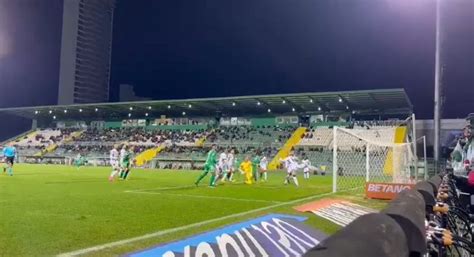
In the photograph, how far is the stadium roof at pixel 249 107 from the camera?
52844 millimetres

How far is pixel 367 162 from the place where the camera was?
1994 centimetres

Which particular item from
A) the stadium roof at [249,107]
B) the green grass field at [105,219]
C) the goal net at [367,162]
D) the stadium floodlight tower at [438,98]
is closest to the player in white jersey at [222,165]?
the goal net at [367,162]

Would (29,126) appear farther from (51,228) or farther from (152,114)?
(51,228)

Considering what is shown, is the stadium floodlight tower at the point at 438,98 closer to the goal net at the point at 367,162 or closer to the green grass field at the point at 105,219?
the goal net at the point at 367,162

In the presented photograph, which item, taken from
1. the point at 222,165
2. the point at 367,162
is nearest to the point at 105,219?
the point at 367,162

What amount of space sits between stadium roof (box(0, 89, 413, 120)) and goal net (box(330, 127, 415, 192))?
25901 mm

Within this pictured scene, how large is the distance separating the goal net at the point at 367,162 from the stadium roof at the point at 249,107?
25.9 meters

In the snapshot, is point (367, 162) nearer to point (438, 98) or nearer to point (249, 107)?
point (438, 98)

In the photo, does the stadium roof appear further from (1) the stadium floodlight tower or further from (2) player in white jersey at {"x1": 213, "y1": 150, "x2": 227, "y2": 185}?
(2) player in white jersey at {"x1": 213, "y1": 150, "x2": 227, "y2": 185}

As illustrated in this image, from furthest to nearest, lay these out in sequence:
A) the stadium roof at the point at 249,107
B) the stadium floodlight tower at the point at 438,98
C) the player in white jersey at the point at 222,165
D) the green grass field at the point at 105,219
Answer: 1. the stadium roof at the point at 249,107
2. the player in white jersey at the point at 222,165
3. the stadium floodlight tower at the point at 438,98
4. the green grass field at the point at 105,219

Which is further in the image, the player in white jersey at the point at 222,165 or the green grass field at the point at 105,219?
the player in white jersey at the point at 222,165

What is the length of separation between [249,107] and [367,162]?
4245 centimetres

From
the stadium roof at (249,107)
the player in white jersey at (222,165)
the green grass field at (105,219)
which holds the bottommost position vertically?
the green grass field at (105,219)

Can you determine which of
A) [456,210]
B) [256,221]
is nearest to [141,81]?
[256,221]
